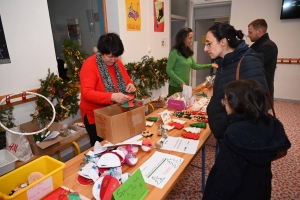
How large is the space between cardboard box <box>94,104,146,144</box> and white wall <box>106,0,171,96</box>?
6.24ft

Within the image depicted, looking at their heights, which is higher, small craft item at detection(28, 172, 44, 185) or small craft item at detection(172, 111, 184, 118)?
small craft item at detection(28, 172, 44, 185)

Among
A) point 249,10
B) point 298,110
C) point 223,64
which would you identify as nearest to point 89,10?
point 223,64

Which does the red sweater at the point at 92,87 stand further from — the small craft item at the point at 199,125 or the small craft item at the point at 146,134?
the small craft item at the point at 199,125

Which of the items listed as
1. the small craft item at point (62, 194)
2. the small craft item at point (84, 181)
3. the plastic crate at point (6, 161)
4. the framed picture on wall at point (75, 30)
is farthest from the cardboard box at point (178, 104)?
the framed picture on wall at point (75, 30)

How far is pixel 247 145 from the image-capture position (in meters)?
0.86

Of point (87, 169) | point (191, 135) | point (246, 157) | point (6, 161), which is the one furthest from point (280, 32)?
point (6, 161)

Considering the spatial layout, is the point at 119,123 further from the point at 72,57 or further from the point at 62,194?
the point at 72,57

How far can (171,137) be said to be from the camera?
1480 mm

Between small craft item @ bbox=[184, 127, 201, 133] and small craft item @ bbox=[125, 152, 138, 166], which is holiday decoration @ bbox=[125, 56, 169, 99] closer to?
small craft item @ bbox=[184, 127, 201, 133]

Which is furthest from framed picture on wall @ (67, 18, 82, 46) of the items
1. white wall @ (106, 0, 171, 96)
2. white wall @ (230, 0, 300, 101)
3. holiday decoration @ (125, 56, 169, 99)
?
white wall @ (230, 0, 300, 101)

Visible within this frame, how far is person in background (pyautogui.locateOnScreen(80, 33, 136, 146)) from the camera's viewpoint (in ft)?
4.83

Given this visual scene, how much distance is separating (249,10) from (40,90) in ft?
14.5

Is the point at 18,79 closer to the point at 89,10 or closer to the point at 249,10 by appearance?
the point at 89,10

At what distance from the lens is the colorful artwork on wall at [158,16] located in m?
3.69
